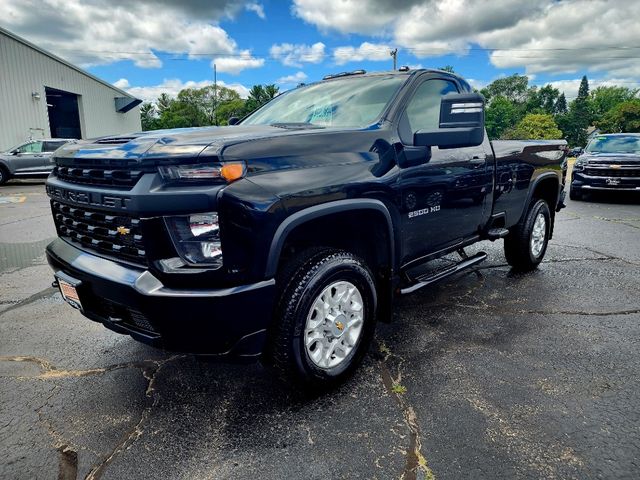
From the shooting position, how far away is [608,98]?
4215 inches

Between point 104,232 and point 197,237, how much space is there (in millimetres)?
655

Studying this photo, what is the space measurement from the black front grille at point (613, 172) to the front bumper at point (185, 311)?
36.2 feet

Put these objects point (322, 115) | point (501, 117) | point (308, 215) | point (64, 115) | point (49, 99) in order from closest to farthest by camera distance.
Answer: point (308, 215), point (322, 115), point (49, 99), point (64, 115), point (501, 117)

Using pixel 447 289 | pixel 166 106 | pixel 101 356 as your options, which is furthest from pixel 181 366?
pixel 166 106

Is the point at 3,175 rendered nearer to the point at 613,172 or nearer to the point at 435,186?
the point at 435,186

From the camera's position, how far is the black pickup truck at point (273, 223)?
207 cm

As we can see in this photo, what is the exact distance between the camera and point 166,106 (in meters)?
88.4

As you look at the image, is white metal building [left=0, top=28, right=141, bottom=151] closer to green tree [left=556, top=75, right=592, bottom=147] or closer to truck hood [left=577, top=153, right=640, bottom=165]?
truck hood [left=577, top=153, right=640, bottom=165]

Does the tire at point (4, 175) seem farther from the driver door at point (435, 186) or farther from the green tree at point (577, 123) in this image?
the green tree at point (577, 123)

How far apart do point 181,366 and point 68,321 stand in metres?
1.45

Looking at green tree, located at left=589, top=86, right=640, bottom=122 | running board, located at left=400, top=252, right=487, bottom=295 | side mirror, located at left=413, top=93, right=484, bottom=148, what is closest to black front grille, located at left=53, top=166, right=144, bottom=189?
side mirror, located at left=413, top=93, right=484, bottom=148

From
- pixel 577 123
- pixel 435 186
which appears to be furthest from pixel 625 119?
pixel 435 186

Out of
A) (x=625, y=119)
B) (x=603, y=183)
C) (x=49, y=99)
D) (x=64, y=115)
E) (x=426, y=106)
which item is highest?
(x=625, y=119)

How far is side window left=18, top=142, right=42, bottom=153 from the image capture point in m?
15.8
